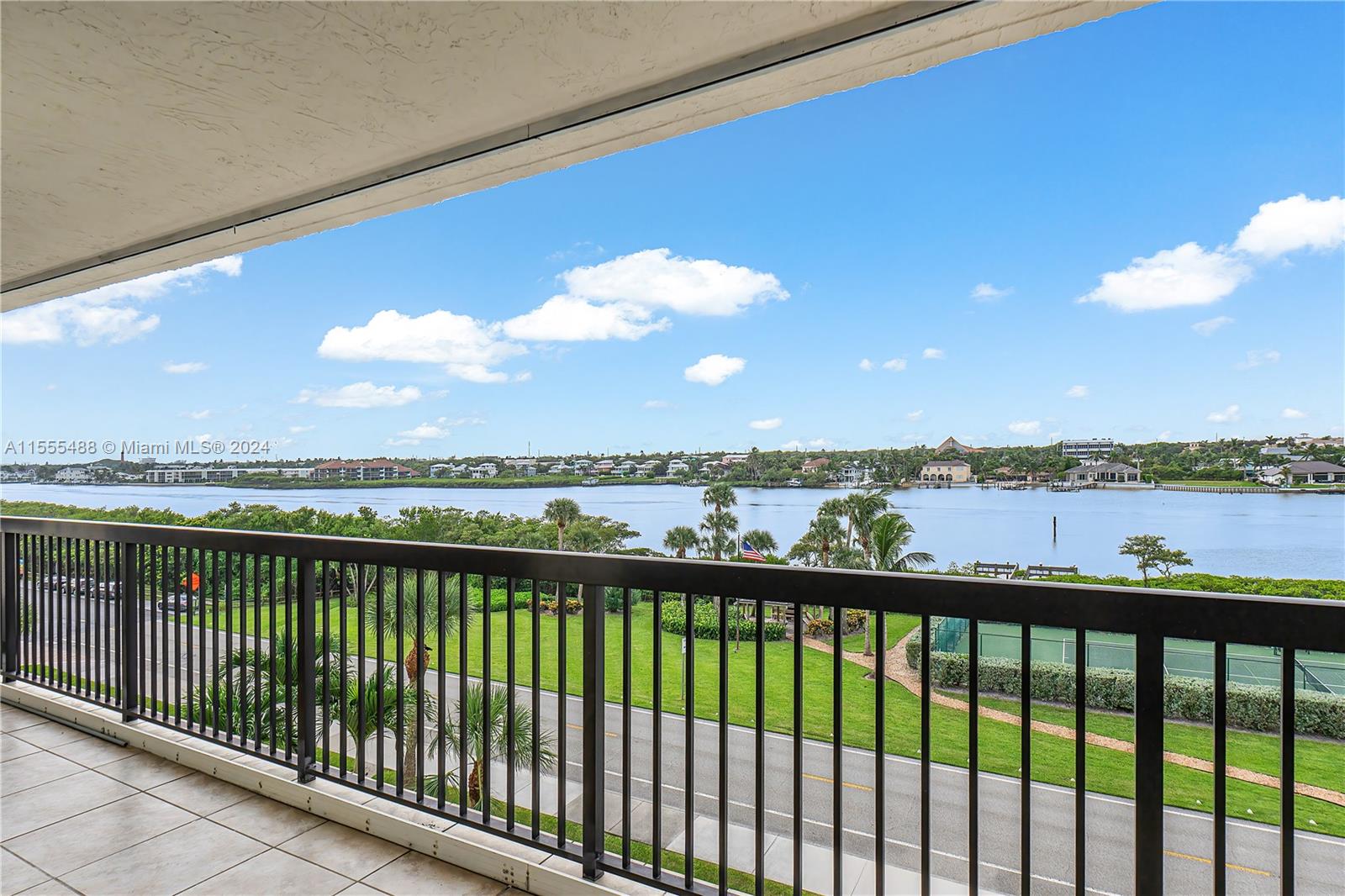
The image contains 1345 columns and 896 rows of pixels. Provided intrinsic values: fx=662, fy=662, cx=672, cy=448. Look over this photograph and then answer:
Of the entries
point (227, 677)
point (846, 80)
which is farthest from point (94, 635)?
point (846, 80)

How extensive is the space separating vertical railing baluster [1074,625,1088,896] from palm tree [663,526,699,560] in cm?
462

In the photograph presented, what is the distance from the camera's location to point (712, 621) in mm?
4840

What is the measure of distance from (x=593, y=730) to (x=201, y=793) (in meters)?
1.65

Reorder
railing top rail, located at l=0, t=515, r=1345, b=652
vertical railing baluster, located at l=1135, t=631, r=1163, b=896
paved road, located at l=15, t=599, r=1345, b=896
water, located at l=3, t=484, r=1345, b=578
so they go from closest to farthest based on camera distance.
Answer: railing top rail, located at l=0, t=515, r=1345, b=652, vertical railing baluster, located at l=1135, t=631, r=1163, b=896, water, located at l=3, t=484, r=1345, b=578, paved road, located at l=15, t=599, r=1345, b=896

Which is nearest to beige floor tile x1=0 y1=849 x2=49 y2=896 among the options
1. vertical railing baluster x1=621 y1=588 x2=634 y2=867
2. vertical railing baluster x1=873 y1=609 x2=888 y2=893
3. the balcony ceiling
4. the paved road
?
vertical railing baluster x1=621 y1=588 x2=634 y2=867

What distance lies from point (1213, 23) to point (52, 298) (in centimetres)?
1143

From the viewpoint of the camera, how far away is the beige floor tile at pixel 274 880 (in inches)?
71.9

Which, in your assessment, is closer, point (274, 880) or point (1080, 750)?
point (1080, 750)

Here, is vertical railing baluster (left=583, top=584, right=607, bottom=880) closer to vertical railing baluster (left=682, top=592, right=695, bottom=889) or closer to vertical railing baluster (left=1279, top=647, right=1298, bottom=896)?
vertical railing baluster (left=682, top=592, right=695, bottom=889)

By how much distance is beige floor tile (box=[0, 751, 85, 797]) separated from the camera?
2.45 m

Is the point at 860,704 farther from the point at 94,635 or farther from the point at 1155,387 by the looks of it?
the point at 94,635

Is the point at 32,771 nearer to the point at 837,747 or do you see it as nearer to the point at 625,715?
the point at 625,715

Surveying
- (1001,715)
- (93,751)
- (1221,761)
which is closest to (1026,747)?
(1221,761)

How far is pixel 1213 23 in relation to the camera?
25.3 ft
